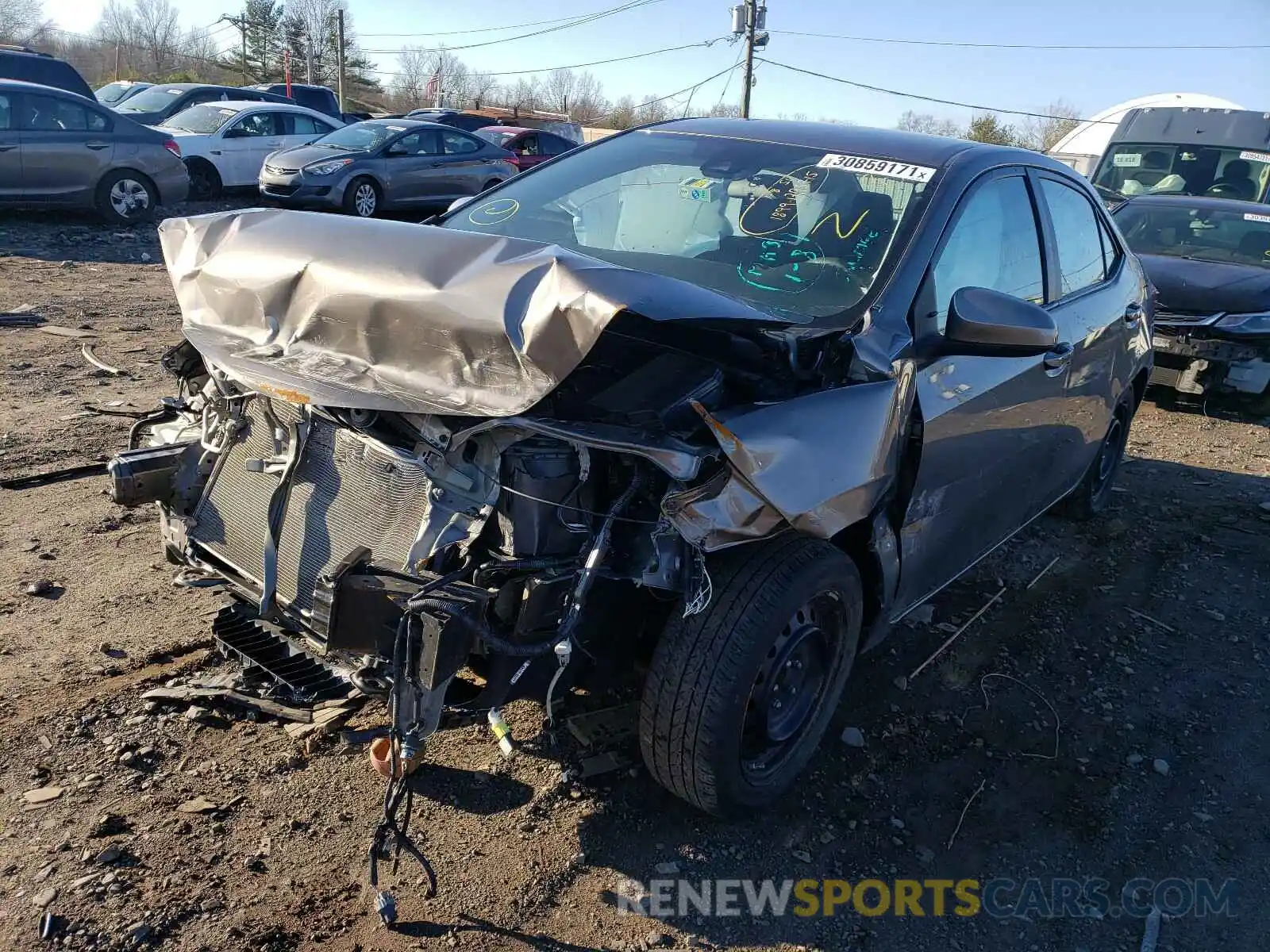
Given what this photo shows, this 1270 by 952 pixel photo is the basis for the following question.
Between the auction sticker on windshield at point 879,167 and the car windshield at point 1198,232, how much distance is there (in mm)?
6663

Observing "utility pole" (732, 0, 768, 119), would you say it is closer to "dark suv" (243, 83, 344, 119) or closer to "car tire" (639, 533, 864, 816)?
"dark suv" (243, 83, 344, 119)

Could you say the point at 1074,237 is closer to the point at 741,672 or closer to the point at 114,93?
the point at 741,672

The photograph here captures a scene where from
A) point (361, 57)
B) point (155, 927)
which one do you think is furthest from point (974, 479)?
point (361, 57)

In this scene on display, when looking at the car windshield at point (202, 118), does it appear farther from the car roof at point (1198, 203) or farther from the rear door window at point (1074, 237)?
the rear door window at point (1074, 237)

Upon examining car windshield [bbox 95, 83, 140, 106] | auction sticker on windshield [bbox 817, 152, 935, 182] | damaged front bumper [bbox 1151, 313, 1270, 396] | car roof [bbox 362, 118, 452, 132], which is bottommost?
damaged front bumper [bbox 1151, 313, 1270, 396]

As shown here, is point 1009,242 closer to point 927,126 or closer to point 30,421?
point 30,421

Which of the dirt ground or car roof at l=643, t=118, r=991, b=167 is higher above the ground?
car roof at l=643, t=118, r=991, b=167

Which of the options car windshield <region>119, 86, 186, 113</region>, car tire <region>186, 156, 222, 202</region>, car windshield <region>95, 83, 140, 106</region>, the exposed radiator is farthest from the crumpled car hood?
car windshield <region>95, 83, 140, 106</region>

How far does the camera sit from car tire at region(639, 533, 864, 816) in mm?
2568

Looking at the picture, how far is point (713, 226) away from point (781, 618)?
1.48 metres

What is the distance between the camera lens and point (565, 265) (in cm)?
233

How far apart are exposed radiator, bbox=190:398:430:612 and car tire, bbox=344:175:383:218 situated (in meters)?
12.2

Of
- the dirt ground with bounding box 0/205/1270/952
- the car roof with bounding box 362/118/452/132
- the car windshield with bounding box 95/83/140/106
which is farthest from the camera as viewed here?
the car windshield with bounding box 95/83/140/106

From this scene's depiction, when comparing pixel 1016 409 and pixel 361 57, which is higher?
pixel 361 57
